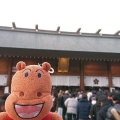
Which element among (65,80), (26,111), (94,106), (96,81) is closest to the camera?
(26,111)

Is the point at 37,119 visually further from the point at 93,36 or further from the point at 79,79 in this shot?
the point at 93,36

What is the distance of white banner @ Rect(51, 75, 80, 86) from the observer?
10.6 meters

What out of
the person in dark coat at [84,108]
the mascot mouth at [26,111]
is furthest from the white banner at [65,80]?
the mascot mouth at [26,111]

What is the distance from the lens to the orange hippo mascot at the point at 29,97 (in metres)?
1.57

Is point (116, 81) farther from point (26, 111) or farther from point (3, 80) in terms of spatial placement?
point (26, 111)

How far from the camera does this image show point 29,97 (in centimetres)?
160

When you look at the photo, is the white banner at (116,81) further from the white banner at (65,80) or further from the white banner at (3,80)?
the white banner at (3,80)

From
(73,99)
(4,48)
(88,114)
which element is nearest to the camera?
(88,114)

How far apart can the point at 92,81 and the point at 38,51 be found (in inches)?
156

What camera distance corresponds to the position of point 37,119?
1621mm

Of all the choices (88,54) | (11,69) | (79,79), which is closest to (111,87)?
(79,79)

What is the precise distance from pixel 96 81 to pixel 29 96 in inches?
389

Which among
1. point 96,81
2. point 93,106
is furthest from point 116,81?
point 93,106

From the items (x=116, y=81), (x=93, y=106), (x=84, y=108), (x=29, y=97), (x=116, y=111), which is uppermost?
(x=116, y=81)
